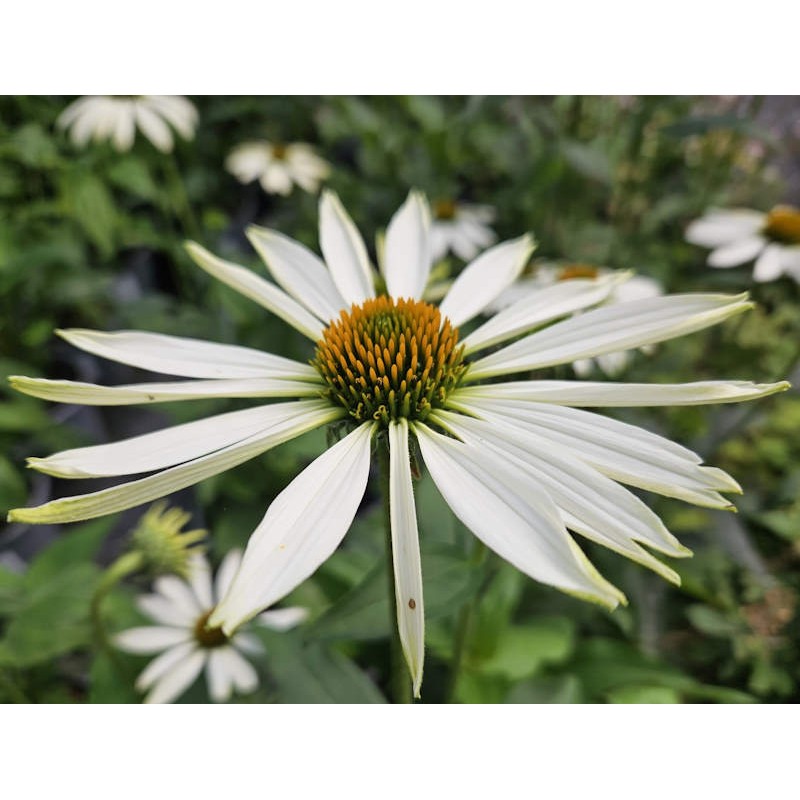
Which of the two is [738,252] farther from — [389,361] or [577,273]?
[389,361]

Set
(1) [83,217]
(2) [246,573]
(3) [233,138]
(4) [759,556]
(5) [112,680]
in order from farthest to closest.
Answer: (3) [233,138] < (1) [83,217] < (4) [759,556] < (5) [112,680] < (2) [246,573]

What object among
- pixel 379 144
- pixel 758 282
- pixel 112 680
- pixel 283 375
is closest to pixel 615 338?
pixel 283 375

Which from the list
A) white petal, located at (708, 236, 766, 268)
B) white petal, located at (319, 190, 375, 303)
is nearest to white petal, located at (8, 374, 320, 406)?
white petal, located at (319, 190, 375, 303)

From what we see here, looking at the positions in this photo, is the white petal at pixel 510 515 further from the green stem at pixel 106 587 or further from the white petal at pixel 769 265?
the white petal at pixel 769 265

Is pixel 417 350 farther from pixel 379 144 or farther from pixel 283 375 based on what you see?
pixel 379 144

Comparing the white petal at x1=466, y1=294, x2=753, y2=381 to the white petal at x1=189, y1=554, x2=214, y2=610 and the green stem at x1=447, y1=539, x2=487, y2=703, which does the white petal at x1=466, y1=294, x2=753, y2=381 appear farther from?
the white petal at x1=189, y1=554, x2=214, y2=610
